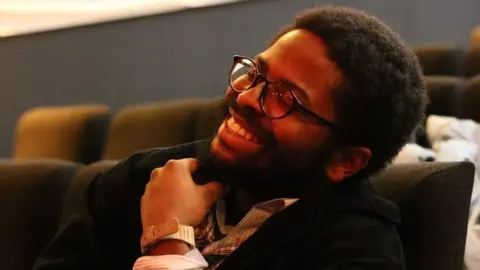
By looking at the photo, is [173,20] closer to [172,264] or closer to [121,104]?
[121,104]

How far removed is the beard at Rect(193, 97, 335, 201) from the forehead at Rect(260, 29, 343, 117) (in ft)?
0.22

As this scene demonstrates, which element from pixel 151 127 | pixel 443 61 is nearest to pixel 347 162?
pixel 151 127

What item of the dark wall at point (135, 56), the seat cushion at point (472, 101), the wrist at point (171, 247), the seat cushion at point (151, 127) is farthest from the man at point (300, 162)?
the dark wall at point (135, 56)

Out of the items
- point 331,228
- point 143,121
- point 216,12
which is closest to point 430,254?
point 331,228

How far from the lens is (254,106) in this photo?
3.08 feet

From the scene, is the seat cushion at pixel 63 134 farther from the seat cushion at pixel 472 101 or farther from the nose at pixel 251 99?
the nose at pixel 251 99

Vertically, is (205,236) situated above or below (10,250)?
above

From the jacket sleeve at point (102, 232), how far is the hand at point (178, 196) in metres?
0.10

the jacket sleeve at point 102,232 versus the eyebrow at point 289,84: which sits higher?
the eyebrow at point 289,84

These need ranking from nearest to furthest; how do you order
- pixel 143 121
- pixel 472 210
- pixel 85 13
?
1. pixel 472 210
2. pixel 143 121
3. pixel 85 13

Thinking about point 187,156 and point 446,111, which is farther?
point 446,111

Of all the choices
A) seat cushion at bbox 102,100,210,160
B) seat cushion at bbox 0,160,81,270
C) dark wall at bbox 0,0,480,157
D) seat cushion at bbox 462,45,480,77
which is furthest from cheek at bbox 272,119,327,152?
dark wall at bbox 0,0,480,157

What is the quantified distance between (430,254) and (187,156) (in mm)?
398

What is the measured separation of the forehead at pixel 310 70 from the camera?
3.09ft
